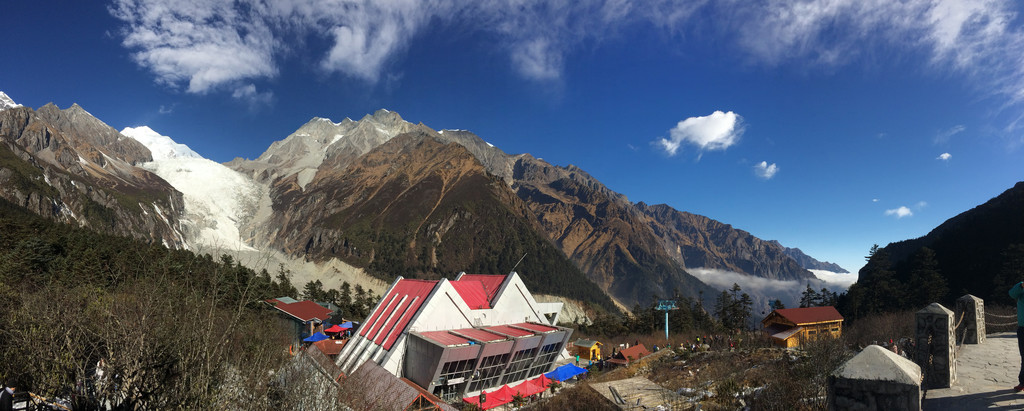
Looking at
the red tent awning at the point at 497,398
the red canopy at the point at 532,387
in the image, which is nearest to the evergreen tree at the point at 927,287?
the red canopy at the point at 532,387

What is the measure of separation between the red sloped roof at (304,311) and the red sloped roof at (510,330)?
80.7ft

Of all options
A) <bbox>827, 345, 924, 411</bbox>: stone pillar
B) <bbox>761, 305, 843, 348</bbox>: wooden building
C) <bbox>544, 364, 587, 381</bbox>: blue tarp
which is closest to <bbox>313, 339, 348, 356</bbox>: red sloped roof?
<bbox>544, 364, 587, 381</bbox>: blue tarp

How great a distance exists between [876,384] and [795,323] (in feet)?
146

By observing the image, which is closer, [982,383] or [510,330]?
[982,383]

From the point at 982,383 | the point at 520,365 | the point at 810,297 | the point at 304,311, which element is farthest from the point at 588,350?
the point at 982,383

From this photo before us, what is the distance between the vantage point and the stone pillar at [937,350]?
1066cm

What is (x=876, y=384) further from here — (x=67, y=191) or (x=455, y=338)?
(x=67, y=191)

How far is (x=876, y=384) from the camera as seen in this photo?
20.2 ft

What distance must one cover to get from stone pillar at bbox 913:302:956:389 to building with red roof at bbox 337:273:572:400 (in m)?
26.4

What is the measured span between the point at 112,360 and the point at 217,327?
13.7ft

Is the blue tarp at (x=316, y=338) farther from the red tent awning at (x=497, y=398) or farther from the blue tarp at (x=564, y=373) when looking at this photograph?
the blue tarp at (x=564, y=373)

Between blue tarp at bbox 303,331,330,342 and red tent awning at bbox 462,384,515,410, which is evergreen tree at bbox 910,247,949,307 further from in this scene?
blue tarp at bbox 303,331,330,342

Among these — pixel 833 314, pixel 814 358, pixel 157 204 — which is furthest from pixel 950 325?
pixel 157 204

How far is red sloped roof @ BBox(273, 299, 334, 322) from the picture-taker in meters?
52.1
